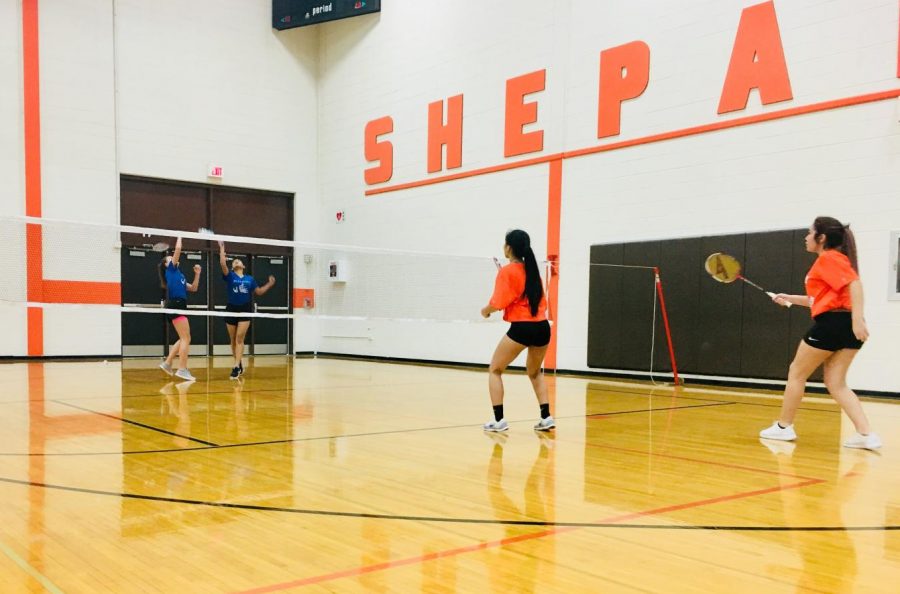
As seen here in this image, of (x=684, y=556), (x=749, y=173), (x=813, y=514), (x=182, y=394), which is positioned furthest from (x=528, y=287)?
(x=749, y=173)

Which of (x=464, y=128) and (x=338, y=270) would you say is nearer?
(x=464, y=128)

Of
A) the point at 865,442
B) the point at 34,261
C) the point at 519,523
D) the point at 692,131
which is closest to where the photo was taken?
the point at 519,523

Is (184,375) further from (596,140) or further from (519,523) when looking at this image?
(519,523)

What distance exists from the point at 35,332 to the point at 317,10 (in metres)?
9.65

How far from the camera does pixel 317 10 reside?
17938mm

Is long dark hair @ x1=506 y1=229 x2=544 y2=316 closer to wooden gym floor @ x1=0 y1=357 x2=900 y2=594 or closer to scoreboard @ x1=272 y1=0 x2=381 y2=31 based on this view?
wooden gym floor @ x1=0 y1=357 x2=900 y2=594

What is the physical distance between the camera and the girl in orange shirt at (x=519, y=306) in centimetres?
627

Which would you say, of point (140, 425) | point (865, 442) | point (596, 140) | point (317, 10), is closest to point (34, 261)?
point (317, 10)

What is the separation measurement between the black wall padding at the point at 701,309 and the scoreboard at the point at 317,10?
8.71m

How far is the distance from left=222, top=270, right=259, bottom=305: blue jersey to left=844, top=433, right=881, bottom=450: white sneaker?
8523 millimetres

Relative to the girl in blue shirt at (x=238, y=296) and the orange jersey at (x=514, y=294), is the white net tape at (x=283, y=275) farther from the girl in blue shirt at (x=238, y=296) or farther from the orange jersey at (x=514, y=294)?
the orange jersey at (x=514, y=294)

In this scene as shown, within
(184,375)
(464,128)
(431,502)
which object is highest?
(464,128)

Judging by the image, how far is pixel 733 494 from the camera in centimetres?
445

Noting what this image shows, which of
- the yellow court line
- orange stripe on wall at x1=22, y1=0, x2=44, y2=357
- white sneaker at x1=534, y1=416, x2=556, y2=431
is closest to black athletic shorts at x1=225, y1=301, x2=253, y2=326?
orange stripe on wall at x1=22, y1=0, x2=44, y2=357
